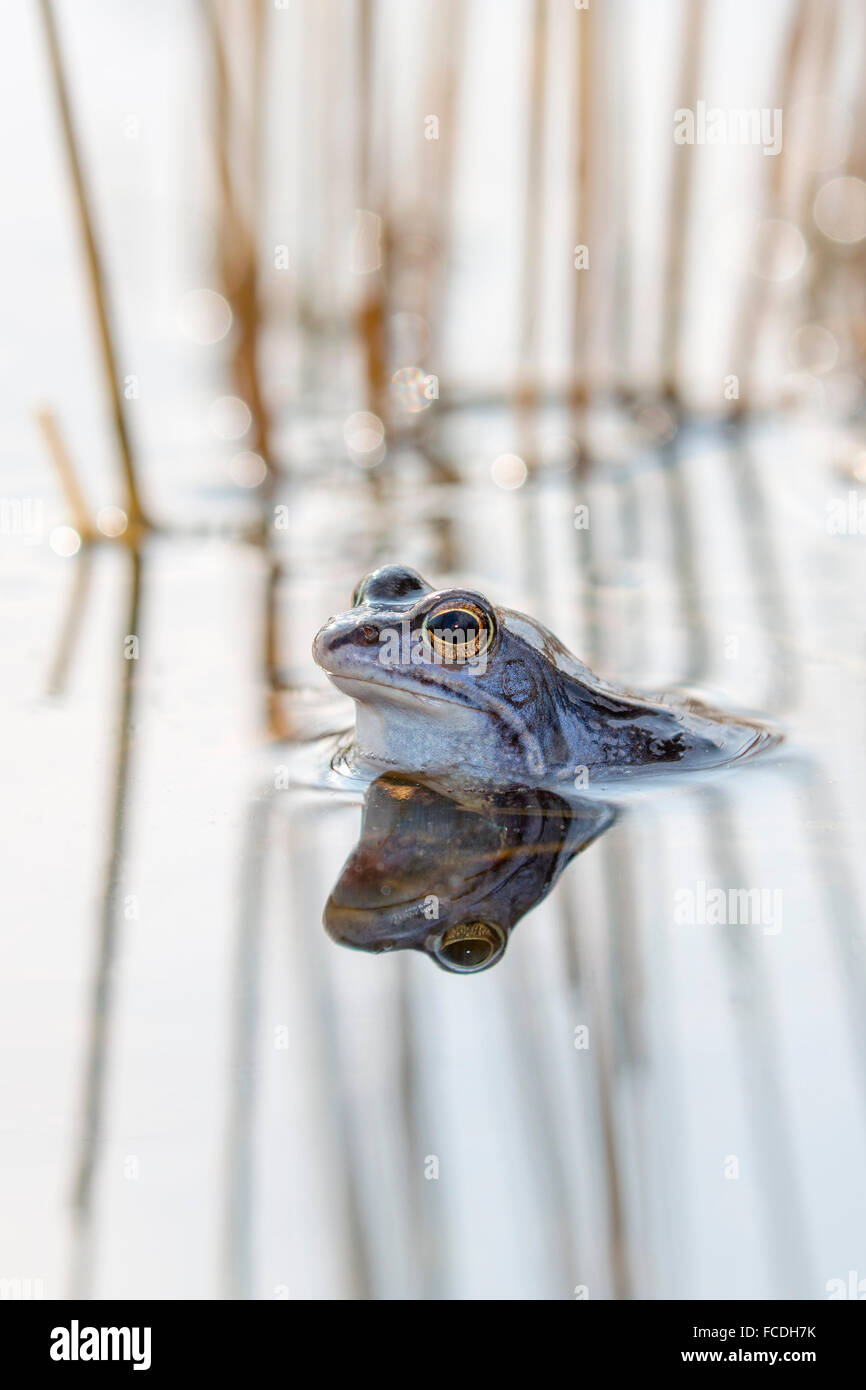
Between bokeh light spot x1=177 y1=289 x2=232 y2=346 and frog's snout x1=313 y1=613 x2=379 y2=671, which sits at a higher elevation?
bokeh light spot x1=177 y1=289 x2=232 y2=346

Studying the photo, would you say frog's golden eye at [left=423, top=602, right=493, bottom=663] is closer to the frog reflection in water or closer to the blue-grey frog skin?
the blue-grey frog skin

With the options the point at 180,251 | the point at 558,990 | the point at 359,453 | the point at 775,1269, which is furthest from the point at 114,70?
the point at 775,1269

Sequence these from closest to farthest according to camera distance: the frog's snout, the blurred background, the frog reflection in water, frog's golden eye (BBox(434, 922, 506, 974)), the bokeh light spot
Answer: the blurred background → frog's golden eye (BBox(434, 922, 506, 974)) → the frog reflection in water → the frog's snout → the bokeh light spot

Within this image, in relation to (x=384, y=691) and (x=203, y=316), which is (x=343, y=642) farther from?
(x=203, y=316)

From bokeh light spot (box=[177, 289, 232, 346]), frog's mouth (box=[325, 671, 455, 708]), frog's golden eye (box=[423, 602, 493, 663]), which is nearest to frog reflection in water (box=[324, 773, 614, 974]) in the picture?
frog's mouth (box=[325, 671, 455, 708])

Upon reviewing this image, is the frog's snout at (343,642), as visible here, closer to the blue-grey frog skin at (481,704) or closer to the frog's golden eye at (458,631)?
the blue-grey frog skin at (481,704)

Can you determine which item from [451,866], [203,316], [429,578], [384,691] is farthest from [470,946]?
[203,316]
